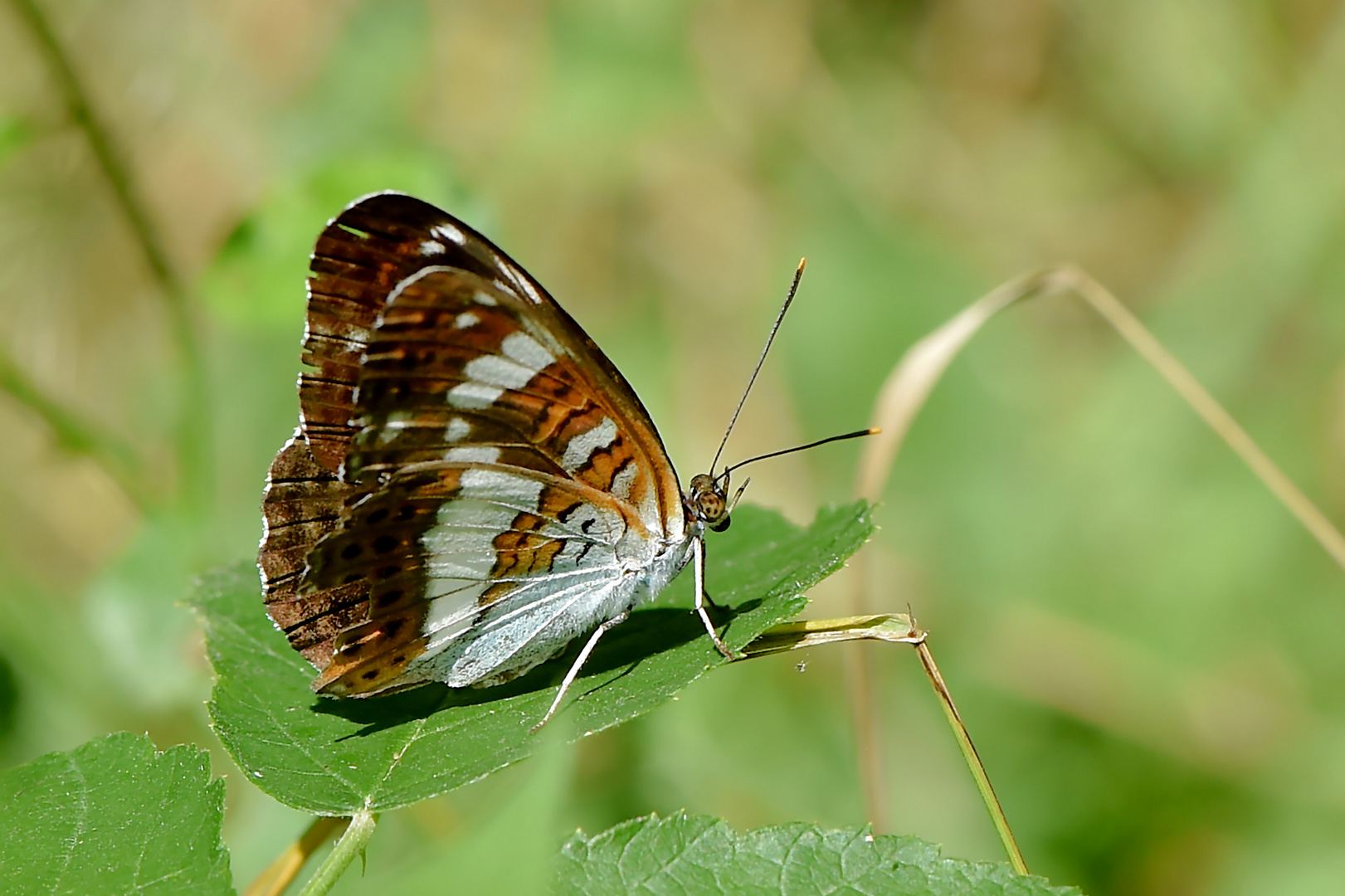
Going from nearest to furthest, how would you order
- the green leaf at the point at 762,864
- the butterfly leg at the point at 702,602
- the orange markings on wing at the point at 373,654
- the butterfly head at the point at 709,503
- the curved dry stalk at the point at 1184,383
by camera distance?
the green leaf at the point at 762,864, the butterfly leg at the point at 702,602, the orange markings on wing at the point at 373,654, the butterfly head at the point at 709,503, the curved dry stalk at the point at 1184,383

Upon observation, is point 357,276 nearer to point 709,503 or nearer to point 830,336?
point 709,503

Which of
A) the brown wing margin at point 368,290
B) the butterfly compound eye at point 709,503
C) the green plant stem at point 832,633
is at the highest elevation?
the brown wing margin at point 368,290

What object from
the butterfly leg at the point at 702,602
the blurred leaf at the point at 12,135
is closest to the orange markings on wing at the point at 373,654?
the butterfly leg at the point at 702,602

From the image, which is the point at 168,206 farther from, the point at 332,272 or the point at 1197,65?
the point at 1197,65

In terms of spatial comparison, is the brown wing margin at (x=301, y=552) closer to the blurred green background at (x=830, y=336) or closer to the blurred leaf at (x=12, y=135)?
the blurred green background at (x=830, y=336)

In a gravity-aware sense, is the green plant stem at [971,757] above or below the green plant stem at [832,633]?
below

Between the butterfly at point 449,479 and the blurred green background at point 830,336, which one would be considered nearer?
the butterfly at point 449,479

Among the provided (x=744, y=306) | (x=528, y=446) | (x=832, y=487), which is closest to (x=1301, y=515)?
(x=528, y=446)

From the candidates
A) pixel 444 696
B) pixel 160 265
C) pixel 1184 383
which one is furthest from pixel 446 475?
pixel 1184 383
